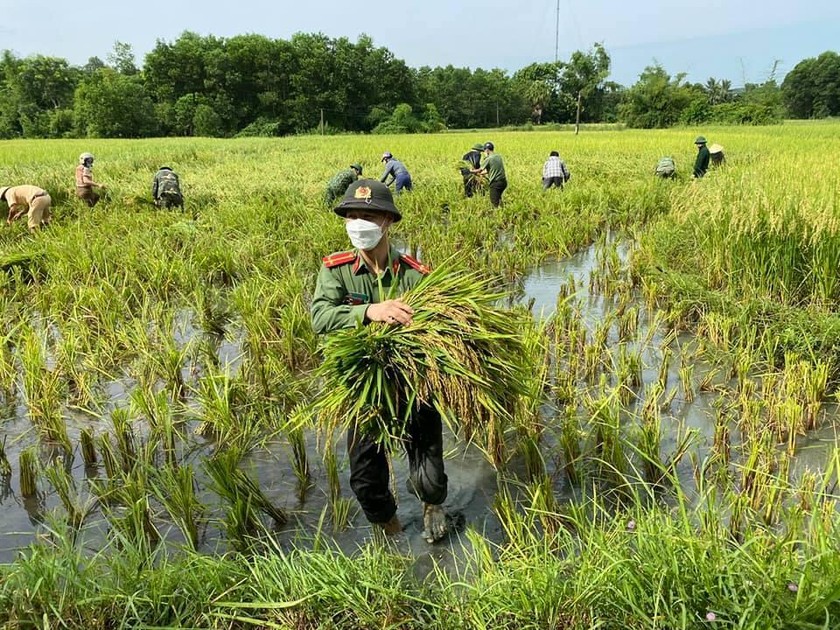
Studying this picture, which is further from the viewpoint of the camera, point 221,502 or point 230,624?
point 221,502

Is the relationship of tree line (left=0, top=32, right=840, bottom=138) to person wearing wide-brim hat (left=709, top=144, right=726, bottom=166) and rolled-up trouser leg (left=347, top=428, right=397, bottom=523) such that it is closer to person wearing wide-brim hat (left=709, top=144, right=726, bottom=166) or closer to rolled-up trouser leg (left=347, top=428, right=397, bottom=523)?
person wearing wide-brim hat (left=709, top=144, right=726, bottom=166)

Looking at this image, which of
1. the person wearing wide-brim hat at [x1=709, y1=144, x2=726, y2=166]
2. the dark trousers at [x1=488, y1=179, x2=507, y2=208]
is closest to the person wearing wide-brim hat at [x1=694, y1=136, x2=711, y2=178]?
the person wearing wide-brim hat at [x1=709, y1=144, x2=726, y2=166]

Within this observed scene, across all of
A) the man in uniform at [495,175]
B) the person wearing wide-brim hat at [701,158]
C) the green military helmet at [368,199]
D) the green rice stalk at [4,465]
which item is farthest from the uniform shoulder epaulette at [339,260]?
the person wearing wide-brim hat at [701,158]

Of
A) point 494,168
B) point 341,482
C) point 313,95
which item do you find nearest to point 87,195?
point 494,168

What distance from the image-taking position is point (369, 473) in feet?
7.55

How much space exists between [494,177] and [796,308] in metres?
5.72

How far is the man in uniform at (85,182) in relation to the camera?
8.80 metres

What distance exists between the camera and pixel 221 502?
253cm

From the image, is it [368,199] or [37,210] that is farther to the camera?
[37,210]

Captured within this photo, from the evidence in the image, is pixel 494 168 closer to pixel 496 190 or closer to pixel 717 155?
pixel 496 190

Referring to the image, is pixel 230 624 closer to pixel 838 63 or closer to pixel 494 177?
pixel 494 177

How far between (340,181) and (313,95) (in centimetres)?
4954

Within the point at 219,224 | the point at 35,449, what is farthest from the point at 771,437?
the point at 219,224

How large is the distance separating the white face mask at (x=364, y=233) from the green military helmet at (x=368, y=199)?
6 cm
